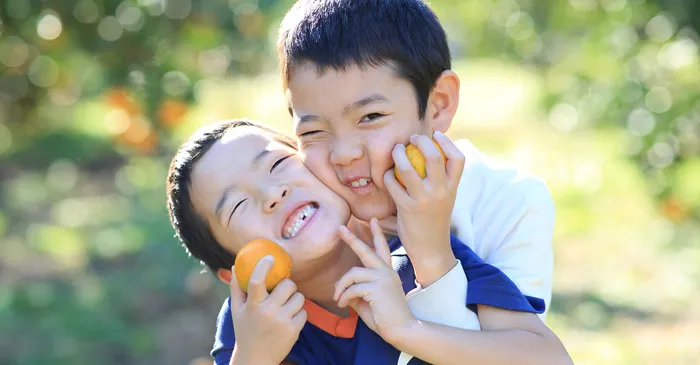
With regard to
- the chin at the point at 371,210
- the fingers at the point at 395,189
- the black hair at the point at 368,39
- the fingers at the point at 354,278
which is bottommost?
the fingers at the point at 354,278

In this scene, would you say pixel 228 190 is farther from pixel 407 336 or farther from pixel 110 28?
pixel 110 28

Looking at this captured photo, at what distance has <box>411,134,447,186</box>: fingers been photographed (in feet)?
6.05

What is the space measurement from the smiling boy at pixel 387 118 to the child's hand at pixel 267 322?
0.27 meters

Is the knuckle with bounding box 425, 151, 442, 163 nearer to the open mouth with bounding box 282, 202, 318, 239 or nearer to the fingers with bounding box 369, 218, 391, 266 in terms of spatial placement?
the fingers with bounding box 369, 218, 391, 266

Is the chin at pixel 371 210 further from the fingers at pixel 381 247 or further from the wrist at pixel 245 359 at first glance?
the wrist at pixel 245 359

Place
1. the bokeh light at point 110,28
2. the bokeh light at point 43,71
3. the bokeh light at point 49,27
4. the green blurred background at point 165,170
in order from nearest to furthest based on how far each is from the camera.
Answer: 1. the green blurred background at point 165,170
2. the bokeh light at point 110,28
3. the bokeh light at point 49,27
4. the bokeh light at point 43,71

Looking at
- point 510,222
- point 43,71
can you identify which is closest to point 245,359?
point 510,222

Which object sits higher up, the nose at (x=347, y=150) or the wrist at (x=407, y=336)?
the nose at (x=347, y=150)

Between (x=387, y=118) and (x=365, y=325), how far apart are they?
472mm

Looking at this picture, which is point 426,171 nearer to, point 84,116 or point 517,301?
point 517,301

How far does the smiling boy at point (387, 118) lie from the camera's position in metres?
1.90

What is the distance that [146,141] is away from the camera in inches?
245

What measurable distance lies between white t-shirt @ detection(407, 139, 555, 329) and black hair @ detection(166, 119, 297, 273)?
47 cm

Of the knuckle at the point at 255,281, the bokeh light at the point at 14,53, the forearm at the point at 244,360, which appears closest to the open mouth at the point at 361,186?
the knuckle at the point at 255,281
